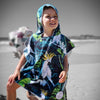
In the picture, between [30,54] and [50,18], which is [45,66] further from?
[50,18]

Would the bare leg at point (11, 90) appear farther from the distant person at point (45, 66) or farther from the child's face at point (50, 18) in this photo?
the child's face at point (50, 18)

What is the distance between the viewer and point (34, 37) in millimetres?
1078

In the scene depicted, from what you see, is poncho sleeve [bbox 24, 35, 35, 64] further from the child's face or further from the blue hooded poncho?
the child's face

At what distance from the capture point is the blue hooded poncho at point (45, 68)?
3.36ft

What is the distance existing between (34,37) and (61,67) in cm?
27

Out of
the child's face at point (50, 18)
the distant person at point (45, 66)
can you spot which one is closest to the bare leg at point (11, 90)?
the distant person at point (45, 66)

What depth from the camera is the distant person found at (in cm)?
101

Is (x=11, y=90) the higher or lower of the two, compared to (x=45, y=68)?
lower

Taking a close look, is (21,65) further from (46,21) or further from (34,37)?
(46,21)

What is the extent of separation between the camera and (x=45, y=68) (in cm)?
103

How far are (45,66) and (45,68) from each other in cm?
1

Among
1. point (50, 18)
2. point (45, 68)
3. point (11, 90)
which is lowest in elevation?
point (11, 90)

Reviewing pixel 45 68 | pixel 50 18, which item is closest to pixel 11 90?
pixel 45 68

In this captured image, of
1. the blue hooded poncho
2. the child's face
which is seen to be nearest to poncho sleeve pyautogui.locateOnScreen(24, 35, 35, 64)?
the blue hooded poncho
